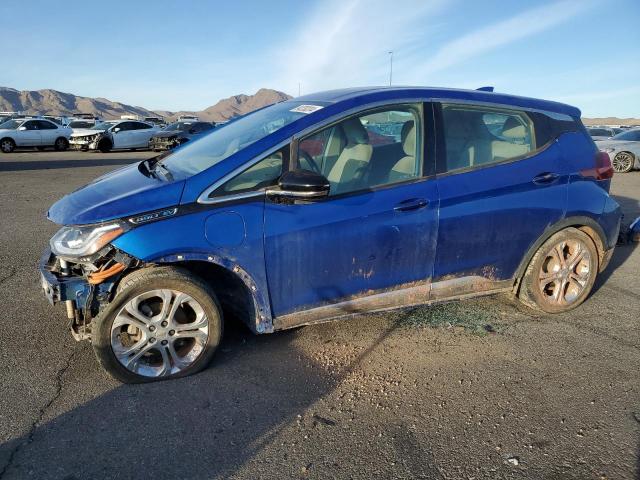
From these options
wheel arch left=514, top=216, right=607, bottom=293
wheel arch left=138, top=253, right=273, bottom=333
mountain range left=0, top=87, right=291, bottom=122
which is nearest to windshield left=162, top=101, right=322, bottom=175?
wheel arch left=138, top=253, right=273, bottom=333

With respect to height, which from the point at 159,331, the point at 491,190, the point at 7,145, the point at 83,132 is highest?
the point at 491,190

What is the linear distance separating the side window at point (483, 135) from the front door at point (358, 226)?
0.87ft

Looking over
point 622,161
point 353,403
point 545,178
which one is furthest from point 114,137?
point 353,403

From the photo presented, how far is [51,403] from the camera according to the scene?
8.77ft

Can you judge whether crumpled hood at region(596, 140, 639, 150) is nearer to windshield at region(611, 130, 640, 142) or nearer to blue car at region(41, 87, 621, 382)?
windshield at region(611, 130, 640, 142)

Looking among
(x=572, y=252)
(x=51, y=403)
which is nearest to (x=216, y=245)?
(x=51, y=403)

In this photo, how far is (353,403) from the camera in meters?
2.74

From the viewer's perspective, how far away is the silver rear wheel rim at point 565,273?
12.7 ft

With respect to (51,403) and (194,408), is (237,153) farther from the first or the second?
(51,403)

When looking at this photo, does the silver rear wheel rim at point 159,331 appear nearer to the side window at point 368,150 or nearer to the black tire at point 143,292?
the black tire at point 143,292

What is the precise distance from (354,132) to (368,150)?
16 cm

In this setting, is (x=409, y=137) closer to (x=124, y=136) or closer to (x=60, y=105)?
(x=124, y=136)

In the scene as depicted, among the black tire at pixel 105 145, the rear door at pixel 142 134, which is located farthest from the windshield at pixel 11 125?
the rear door at pixel 142 134

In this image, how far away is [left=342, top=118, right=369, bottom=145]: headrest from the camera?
10.5 feet
